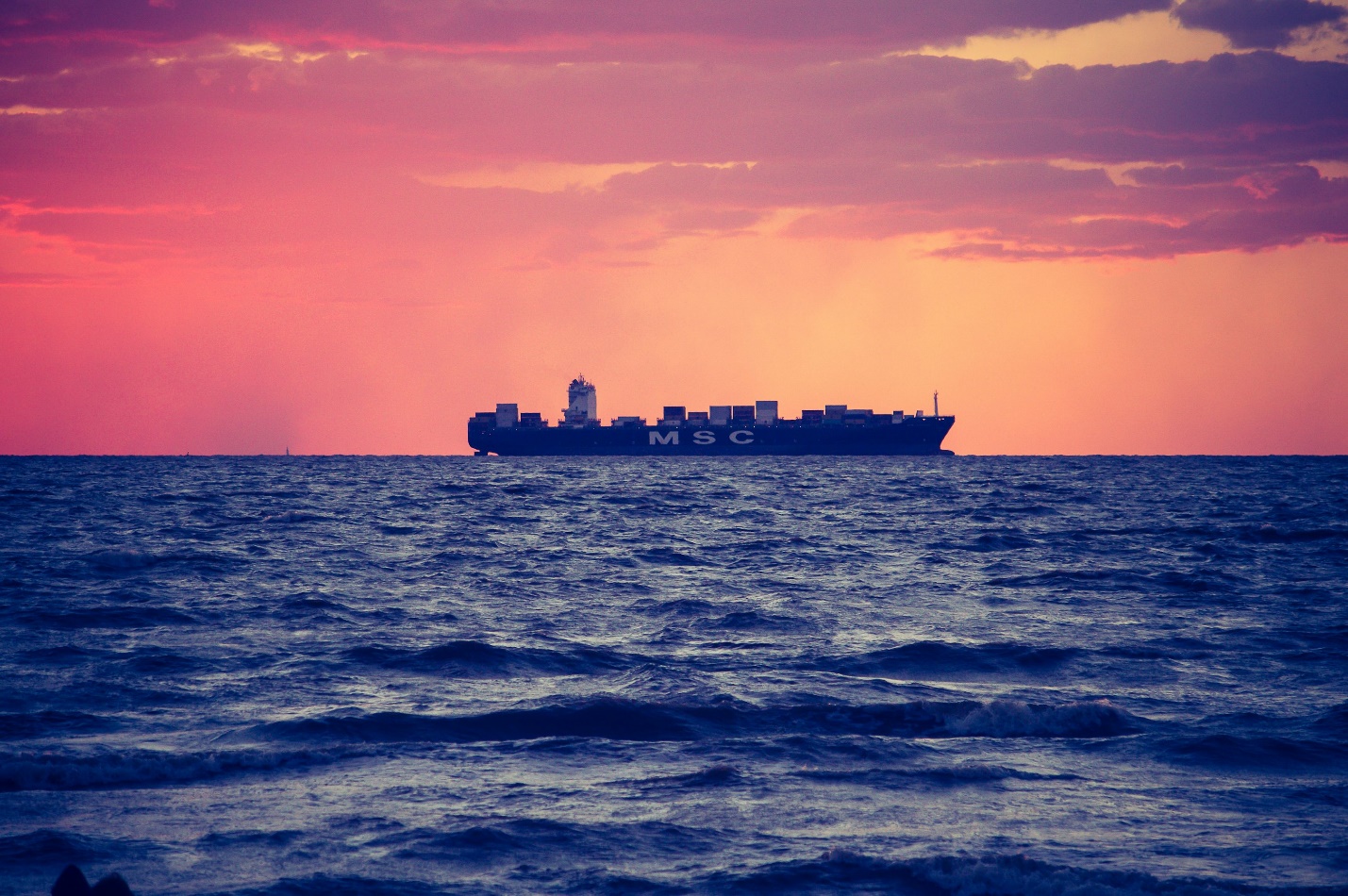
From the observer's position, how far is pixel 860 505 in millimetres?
57656

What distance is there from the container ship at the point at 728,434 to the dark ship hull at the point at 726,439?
0.13 metres

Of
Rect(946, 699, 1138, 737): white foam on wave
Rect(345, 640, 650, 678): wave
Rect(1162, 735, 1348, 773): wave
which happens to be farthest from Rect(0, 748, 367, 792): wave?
Rect(1162, 735, 1348, 773): wave

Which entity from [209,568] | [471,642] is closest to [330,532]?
[209,568]

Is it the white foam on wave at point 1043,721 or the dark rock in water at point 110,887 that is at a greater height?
the dark rock in water at point 110,887

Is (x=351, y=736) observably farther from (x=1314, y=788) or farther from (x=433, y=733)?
(x=1314, y=788)

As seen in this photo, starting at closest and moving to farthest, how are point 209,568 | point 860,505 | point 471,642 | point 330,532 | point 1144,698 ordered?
point 1144,698, point 471,642, point 209,568, point 330,532, point 860,505

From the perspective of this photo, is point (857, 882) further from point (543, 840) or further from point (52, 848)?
point (52, 848)

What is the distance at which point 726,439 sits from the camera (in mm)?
160000

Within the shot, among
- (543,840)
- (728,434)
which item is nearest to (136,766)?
(543,840)

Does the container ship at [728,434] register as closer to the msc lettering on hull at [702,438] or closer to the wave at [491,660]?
the msc lettering on hull at [702,438]

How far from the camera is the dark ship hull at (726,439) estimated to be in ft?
510

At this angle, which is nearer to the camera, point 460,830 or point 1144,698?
point 460,830

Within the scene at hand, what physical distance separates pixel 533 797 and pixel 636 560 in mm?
20986

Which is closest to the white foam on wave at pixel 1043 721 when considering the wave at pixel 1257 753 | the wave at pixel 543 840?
the wave at pixel 1257 753
